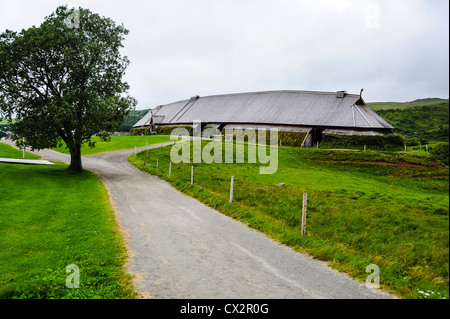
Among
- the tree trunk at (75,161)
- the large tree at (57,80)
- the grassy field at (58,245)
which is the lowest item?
the grassy field at (58,245)

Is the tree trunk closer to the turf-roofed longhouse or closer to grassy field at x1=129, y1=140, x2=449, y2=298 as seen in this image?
grassy field at x1=129, y1=140, x2=449, y2=298

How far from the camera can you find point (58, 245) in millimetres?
10312

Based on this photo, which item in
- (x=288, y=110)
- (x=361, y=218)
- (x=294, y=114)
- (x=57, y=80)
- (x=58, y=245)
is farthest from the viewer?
(x=288, y=110)

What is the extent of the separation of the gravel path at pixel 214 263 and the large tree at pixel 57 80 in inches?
626

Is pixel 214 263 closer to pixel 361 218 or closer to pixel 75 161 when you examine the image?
pixel 361 218

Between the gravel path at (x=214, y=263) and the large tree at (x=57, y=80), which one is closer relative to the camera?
the gravel path at (x=214, y=263)

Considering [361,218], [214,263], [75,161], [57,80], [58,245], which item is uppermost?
[57,80]

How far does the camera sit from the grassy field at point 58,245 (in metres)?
6.77

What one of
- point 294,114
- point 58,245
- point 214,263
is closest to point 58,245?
point 58,245

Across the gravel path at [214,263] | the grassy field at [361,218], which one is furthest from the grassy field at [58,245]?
the grassy field at [361,218]

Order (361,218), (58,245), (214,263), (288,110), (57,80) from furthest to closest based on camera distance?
1. (288,110)
2. (57,80)
3. (361,218)
4. (58,245)
5. (214,263)

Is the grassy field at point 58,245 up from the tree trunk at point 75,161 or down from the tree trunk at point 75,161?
down

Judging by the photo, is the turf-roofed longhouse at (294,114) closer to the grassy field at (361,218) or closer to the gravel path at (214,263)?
the grassy field at (361,218)

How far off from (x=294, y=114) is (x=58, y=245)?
58428 mm
